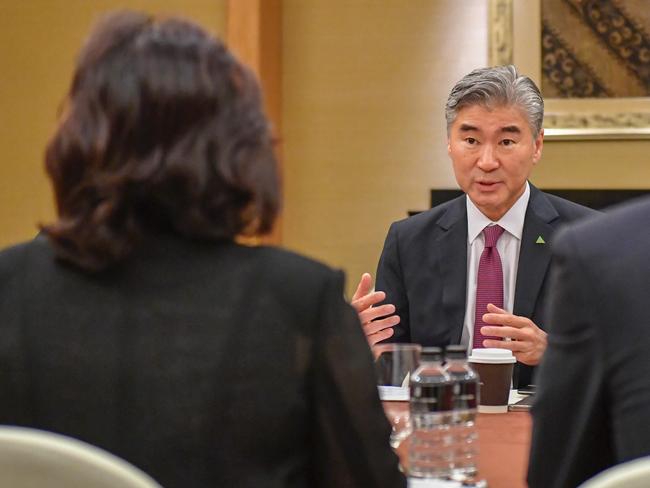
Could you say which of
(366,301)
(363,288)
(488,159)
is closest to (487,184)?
(488,159)

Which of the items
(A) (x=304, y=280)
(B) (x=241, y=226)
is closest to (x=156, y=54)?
(B) (x=241, y=226)

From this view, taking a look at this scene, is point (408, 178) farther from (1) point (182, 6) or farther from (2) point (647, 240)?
(2) point (647, 240)

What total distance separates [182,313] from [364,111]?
3939 mm

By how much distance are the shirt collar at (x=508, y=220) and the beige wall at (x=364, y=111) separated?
164 centimetres

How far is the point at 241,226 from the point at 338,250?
3.84 metres

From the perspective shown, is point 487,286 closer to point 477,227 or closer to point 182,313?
point 477,227

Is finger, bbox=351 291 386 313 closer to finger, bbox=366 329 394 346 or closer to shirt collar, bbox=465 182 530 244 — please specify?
finger, bbox=366 329 394 346

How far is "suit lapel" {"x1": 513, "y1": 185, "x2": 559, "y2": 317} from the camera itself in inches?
128

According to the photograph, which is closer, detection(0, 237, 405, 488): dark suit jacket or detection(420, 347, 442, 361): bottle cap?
detection(0, 237, 405, 488): dark suit jacket

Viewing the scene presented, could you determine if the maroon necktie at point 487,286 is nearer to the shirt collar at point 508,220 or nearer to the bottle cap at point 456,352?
the shirt collar at point 508,220

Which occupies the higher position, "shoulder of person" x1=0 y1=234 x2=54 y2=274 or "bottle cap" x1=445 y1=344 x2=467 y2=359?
"shoulder of person" x1=0 y1=234 x2=54 y2=274

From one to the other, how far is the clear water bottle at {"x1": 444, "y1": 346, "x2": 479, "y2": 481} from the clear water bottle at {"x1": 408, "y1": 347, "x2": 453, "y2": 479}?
0.01 metres

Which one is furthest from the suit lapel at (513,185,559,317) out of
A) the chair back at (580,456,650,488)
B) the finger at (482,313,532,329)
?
the chair back at (580,456,650,488)

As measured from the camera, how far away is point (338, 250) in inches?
207
